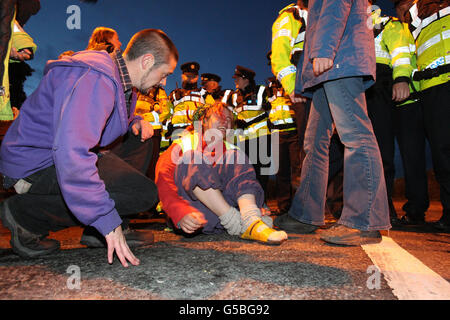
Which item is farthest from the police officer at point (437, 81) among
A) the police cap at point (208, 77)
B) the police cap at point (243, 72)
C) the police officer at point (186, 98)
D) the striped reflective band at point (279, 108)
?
the police cap at point (208, 77)

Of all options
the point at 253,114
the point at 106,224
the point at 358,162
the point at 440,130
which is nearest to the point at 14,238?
the point at 106,224

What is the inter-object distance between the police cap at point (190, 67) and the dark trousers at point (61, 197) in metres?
4.84

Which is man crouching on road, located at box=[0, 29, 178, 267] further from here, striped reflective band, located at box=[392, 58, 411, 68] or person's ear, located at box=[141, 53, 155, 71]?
striped reflective band, located at box=[392, 58, 411, 68]

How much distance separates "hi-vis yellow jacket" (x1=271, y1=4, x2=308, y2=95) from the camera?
9.10 ft

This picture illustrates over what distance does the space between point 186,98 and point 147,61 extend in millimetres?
4100

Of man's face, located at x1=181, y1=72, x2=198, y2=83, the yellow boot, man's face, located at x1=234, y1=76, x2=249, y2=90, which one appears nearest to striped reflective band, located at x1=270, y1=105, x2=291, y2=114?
man's face, located at x1=234, y1=76, x2=249, y2=90

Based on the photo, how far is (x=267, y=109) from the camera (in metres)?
→ 5.16

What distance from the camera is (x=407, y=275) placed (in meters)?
1.25

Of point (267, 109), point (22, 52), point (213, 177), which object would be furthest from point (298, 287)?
point (267, 109)

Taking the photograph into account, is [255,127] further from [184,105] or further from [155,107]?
[155,107]

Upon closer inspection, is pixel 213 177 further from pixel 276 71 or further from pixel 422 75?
pixel 422 75

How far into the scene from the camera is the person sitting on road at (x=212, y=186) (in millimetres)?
2031

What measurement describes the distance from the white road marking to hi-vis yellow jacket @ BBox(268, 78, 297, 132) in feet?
9.87

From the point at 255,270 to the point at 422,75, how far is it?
9.06ft
